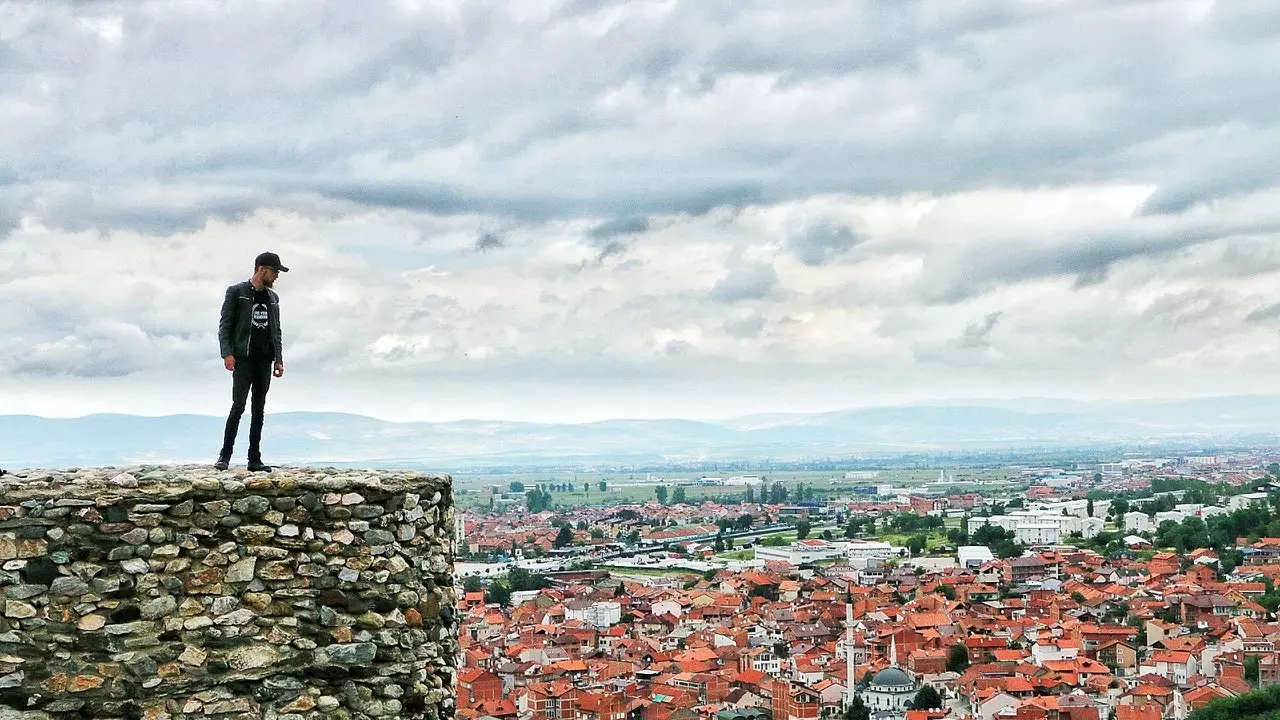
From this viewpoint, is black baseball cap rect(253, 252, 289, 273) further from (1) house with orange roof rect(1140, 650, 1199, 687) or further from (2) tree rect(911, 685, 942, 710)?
(1) house with orange roof rect(1140, 650, 1199, 687)

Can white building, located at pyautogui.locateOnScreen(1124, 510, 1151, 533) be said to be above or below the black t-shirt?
below

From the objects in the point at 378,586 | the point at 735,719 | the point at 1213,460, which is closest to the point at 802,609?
the point at 735,719

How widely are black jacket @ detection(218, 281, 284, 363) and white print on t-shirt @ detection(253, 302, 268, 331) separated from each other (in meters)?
0.02

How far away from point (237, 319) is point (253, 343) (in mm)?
141

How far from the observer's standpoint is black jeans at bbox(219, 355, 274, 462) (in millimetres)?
6230

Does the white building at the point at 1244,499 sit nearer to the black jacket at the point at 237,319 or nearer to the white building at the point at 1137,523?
the white building at the point at 1137,523

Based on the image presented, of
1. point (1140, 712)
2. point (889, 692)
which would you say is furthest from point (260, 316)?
point (889, 692)

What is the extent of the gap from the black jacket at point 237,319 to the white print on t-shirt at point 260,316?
24 millimetres

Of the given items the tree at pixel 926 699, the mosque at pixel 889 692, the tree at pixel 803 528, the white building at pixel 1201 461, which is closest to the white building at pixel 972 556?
the tree at pixel 803 528

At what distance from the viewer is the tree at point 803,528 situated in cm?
9770

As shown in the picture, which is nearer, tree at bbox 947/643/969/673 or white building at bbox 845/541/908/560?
tree at bbox 947/643/969/673

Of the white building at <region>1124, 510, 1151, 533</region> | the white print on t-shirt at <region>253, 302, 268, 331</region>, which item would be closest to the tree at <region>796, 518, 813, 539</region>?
the white building at <region>1124, 510, 1151, 533</region>

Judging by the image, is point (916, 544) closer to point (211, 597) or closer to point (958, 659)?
point (958, 659)

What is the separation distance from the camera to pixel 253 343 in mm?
6312
